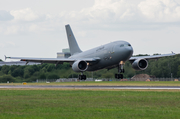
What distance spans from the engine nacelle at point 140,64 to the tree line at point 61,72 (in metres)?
6.14

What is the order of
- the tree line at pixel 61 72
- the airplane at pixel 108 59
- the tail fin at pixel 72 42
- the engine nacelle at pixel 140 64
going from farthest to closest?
the tail fin at pixel 72 42 → the tree line at pixel 61 72 → the engine nacelle at pixel 140 64 → the airplane at pixel 108 59

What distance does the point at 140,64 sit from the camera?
5169cm

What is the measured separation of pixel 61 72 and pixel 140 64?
1512 centimetres

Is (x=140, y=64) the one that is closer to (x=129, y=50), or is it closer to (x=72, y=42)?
(x=129, y=50)

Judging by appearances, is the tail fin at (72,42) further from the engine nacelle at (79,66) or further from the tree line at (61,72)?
the engine nacelle at (79,66)

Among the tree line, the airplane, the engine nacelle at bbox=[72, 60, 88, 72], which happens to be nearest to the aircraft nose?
the airplane

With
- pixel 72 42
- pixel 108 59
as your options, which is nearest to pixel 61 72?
pixel 72 42

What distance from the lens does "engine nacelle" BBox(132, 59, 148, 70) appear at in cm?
5069

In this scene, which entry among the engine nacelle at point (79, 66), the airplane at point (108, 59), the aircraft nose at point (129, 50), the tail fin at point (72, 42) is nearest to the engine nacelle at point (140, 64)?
the airplane at point (108, 59)

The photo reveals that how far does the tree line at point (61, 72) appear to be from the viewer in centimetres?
5959
